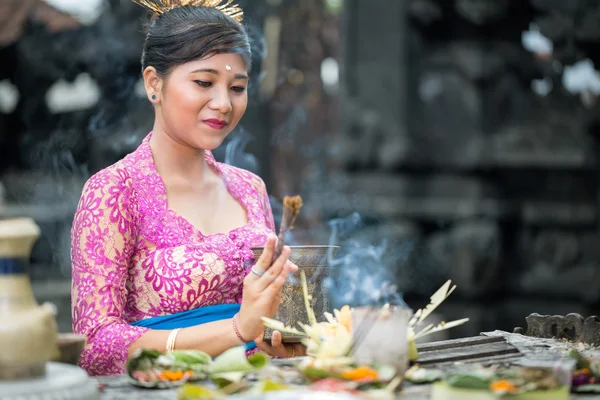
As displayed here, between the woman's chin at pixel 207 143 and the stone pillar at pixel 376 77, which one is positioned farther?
the stone pillar at pixel 376 77

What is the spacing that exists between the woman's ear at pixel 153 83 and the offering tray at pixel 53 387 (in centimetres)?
137

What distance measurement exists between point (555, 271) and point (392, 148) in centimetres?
149

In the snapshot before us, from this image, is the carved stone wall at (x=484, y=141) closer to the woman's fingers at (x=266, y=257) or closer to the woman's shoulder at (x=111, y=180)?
the woman's shoulder at (x=111, y=180)

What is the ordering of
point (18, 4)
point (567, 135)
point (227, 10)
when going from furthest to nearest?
1. point (18, 4)
2. point (567, 135)
3. point (227, 10)

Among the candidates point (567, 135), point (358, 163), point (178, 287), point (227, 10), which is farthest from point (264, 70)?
point (178, 287)

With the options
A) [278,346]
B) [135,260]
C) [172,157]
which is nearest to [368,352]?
[278,346]

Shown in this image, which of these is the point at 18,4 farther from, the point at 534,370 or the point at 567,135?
the point at 534,370

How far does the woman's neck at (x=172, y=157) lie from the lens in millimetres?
3291

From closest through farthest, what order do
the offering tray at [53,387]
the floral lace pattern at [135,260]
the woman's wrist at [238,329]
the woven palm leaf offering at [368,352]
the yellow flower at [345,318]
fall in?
the offering tray at [53,387] → the woven palm leaf offering at [368,352] → the yellow flower at [345,318] → the woman's wrist at [238,329] → the floral lace pattern at [135,260]

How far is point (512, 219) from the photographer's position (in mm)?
7512

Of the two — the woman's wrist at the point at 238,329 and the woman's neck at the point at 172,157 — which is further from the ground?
the woman's neck at the point at 172,157

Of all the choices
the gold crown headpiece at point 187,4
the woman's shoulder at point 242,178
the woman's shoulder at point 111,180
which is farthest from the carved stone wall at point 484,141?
the woman's shoulder at point 111,180

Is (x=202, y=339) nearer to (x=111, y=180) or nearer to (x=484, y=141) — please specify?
(x=111, y=180)

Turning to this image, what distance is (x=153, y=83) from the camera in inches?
128
